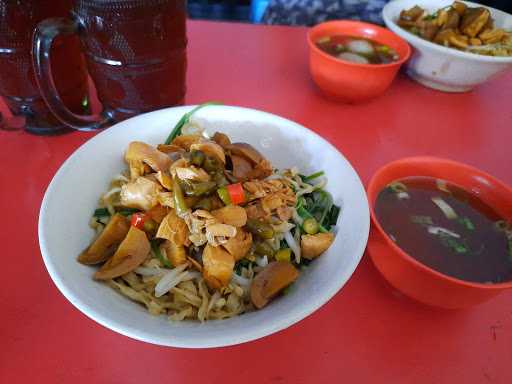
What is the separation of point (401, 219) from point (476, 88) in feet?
4.06

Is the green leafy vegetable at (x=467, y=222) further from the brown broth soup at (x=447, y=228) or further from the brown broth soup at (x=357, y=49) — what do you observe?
the brown broth soup at (x=357, y=49)

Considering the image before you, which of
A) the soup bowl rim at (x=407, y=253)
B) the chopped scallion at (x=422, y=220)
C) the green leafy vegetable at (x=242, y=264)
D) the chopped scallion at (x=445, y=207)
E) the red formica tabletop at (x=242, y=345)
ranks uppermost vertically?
the soup bowl rim at (x=407, y=253)

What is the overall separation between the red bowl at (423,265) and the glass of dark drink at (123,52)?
72 centimetres

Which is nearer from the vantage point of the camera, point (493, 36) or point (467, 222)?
point (467, 222)

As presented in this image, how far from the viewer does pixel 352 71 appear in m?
1.50

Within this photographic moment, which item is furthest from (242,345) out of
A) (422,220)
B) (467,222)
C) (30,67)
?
(30,67)

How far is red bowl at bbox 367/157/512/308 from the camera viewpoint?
0.83 m

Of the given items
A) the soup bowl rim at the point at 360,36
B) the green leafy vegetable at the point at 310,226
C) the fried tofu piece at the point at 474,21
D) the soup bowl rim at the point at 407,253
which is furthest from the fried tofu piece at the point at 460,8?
the green leafy vegetable at the point at 310,226

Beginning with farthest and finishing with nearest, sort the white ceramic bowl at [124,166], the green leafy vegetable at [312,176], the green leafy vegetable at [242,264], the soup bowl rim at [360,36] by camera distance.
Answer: the soup bowl rim at [360,36] → the green leafy vegetable at [312,176] → the green leafy vegetable at [242,264] → the white ceramic bowl at [124,166]

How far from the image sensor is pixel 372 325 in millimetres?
955

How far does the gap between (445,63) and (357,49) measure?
37cm

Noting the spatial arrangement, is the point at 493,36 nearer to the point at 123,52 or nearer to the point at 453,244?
the point at 453,244

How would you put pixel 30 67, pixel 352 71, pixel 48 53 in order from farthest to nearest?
pixel 352 71
pixel 30 67
pixel 48 53

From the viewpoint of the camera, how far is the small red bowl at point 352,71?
1.49m
